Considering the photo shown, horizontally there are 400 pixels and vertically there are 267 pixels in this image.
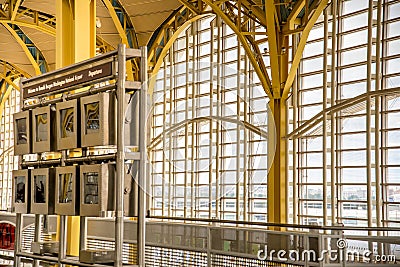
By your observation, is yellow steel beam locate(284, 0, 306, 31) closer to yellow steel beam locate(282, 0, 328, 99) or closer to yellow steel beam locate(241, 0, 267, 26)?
yellow steel beam locate(282, 0, 328, 99)

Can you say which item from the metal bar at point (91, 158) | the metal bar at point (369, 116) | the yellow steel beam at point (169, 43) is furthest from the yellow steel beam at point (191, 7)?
the metal bar at point (91, 158)

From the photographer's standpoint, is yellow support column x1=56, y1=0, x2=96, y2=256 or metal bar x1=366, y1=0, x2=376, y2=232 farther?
metal bar x1=366, y1=0, x2=376, y2=232

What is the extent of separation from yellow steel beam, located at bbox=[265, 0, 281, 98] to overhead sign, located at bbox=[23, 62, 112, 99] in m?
14.5

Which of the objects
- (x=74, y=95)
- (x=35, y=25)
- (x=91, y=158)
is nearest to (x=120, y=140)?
(x=91, y=158)

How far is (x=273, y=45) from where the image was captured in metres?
25.7

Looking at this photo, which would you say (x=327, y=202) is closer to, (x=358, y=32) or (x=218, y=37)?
(x=358, y=32)

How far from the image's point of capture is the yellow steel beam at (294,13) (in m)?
25.8

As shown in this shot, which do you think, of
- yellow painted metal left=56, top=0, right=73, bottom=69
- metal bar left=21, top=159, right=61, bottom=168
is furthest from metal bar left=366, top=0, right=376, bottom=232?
metal bar left=21, top=159, right=61, bottom=168

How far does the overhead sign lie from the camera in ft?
30.3

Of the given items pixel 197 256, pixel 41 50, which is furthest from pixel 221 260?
pixel 41 50

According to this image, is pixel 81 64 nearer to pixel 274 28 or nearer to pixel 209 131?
pixel 274 28

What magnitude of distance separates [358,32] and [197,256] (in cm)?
1435

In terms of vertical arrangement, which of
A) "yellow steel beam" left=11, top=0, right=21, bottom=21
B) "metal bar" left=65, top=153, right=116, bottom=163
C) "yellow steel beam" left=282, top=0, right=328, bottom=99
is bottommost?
"metal bar" left=65, top=153, right=116, bottom=163

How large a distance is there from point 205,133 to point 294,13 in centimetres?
924
